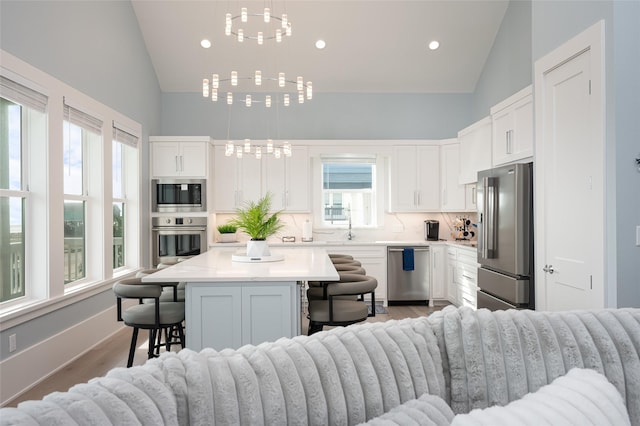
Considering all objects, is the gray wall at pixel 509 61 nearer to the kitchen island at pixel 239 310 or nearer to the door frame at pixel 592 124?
the door frame at pixel 592 124

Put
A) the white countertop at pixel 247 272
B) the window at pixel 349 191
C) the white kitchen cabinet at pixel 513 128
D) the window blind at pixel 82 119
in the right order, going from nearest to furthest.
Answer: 1. the white countertop at pixel 247 272
2. the window blind at pixel 82 119
3. the white kitchen cabinet at pixel 513 128
4. the window at pixel 349 191

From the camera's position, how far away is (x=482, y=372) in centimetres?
129

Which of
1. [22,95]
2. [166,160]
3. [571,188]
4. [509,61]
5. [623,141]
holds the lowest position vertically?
[571,188]

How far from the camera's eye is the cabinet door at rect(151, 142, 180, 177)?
6.04 metres

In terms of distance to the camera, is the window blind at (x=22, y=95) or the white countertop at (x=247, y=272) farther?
the window blind at (x=22, y=95)

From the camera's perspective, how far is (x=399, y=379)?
1.17m

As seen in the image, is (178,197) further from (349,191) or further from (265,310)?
(265,310)

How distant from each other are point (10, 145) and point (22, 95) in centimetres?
41

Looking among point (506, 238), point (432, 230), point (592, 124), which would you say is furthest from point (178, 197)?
point (592, 124)

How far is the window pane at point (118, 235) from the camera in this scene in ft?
16.9

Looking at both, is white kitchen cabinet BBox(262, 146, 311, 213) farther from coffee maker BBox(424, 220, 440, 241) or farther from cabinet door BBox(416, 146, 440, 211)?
coffee maker BBox(424, 220, 440, 241)

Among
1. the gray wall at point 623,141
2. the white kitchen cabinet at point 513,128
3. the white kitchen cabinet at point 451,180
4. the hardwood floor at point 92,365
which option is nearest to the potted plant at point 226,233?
the hardwood floor at point 92,365

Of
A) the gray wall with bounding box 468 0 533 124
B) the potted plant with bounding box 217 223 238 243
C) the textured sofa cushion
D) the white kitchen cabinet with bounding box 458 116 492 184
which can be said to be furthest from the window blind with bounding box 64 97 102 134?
the gray wall with bounding box 468 0 533 124

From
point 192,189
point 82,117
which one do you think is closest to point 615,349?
point 82,117
